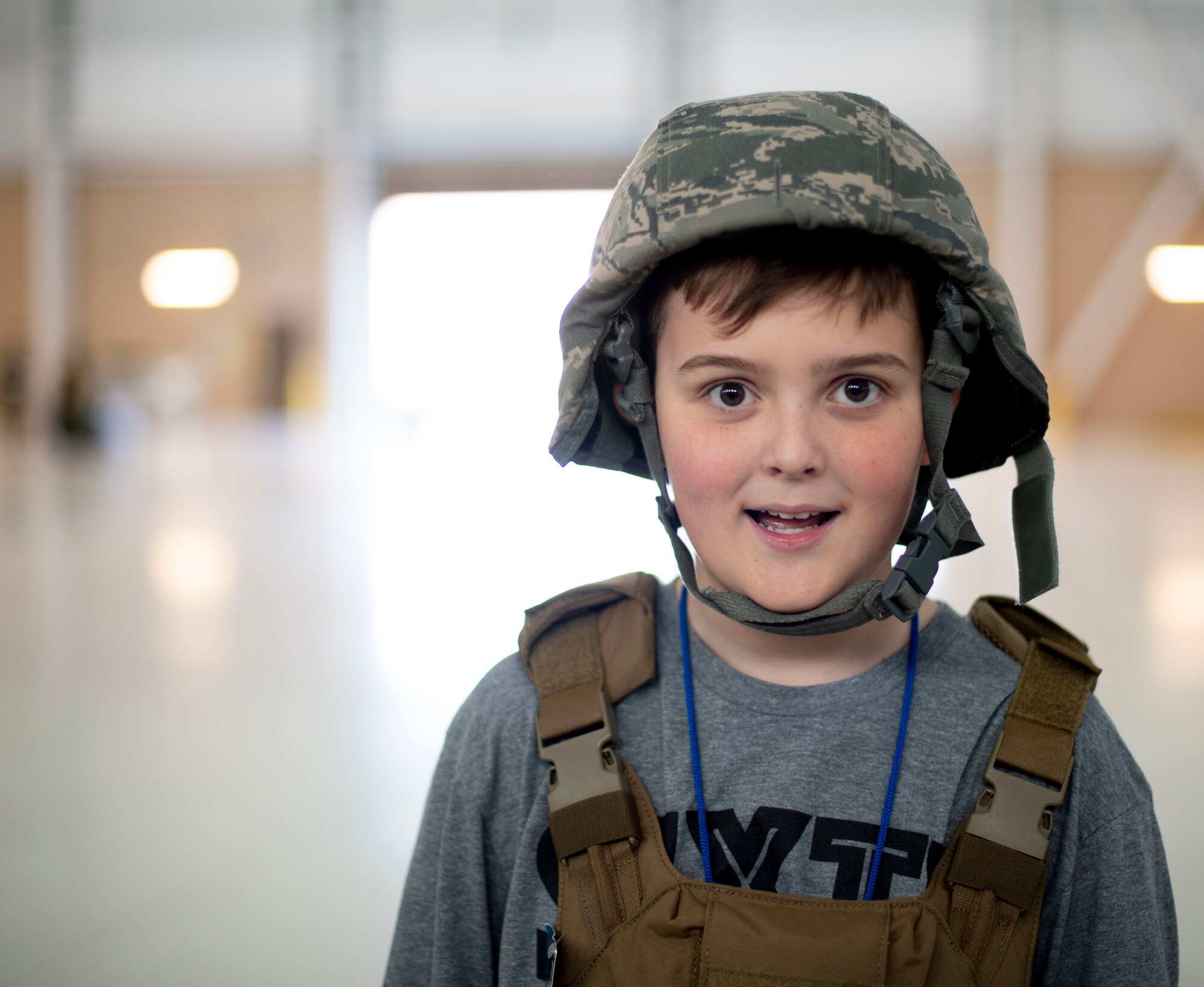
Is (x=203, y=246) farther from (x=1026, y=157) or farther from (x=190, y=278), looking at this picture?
(x=1026, y=157)

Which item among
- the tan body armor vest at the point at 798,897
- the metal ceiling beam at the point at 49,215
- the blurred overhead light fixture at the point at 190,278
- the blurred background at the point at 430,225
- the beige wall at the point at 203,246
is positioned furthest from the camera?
the blurred overhead light fixture at the point at 190,278

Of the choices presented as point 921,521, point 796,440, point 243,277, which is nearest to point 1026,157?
point 243,277

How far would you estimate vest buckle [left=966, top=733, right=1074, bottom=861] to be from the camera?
3.39ft

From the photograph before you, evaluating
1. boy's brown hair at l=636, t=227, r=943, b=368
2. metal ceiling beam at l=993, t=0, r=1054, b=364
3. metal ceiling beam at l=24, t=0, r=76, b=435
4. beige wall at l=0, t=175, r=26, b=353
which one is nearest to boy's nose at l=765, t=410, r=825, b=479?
boy's brown hair at l=636, t=227, r=943, b=368

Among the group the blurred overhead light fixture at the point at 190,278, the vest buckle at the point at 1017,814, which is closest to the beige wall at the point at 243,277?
the blurred overhead light fixture at the point at 190,278

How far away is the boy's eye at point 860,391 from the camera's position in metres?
1.12

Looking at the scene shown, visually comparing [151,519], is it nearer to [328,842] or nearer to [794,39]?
[328,842]

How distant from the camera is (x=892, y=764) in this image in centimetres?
113

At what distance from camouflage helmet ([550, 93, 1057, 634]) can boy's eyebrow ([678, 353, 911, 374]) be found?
2.3 inches

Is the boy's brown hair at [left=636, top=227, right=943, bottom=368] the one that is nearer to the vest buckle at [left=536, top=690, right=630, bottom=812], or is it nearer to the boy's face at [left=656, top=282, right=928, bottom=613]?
the boy's face at [left=656, top=282, right=928, bottom=613]

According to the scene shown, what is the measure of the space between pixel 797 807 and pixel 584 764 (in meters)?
0.24

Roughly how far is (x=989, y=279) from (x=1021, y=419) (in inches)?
8.6

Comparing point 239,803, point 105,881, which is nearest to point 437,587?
point 239,803

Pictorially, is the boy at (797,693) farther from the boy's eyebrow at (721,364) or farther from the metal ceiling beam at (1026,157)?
the metal ceiling beam at (1026,157)
